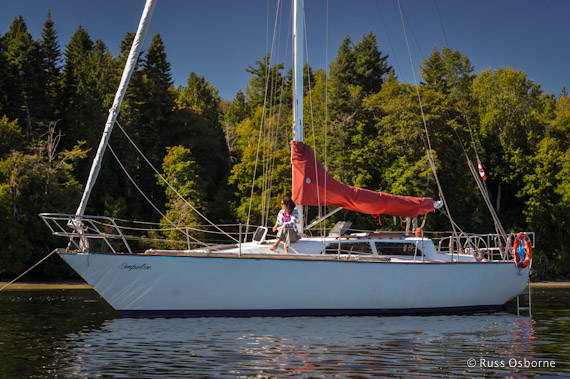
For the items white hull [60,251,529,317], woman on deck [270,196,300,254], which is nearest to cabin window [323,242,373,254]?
woman on deck [270,196,300,254]

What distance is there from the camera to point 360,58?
70500 mm

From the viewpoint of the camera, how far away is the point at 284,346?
528 inches

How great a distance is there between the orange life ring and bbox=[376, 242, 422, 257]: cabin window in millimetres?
3155

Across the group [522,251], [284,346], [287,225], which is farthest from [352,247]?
[284,346]

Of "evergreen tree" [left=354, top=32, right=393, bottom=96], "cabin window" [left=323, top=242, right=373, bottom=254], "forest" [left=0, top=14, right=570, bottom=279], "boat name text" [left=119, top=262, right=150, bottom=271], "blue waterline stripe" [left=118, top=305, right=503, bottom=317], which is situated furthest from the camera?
"evergreen tree" [left=354, top=32, right=393, bottom=96]

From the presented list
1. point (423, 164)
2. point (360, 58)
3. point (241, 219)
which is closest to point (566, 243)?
point (423, 164)

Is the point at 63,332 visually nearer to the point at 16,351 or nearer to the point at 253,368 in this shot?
the point at 16,351

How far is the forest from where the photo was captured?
48.2 metres

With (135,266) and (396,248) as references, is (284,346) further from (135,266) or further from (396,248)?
(396,248)

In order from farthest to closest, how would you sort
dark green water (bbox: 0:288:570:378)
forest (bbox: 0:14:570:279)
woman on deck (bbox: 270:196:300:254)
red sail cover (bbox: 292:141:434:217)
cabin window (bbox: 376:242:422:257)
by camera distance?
1. forest (bbox: 0:14:570:279)
2. red sail cover (bbox: 292:141:434:217)
3. cabin window (bbox: 376:242:422:257)
4. woman on deck (bbox: 270:196:300:254)
5. dark green water (bbox: 0:288:570:378)

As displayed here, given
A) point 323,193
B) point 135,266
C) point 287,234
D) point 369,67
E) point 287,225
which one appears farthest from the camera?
point 369,67

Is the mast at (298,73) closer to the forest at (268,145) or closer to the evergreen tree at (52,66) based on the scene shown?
the forest at (268,145)

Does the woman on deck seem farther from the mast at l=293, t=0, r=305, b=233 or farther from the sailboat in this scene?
the mast at l=293, t=0, r=305, b=233

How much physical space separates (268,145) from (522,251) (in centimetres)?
3182
